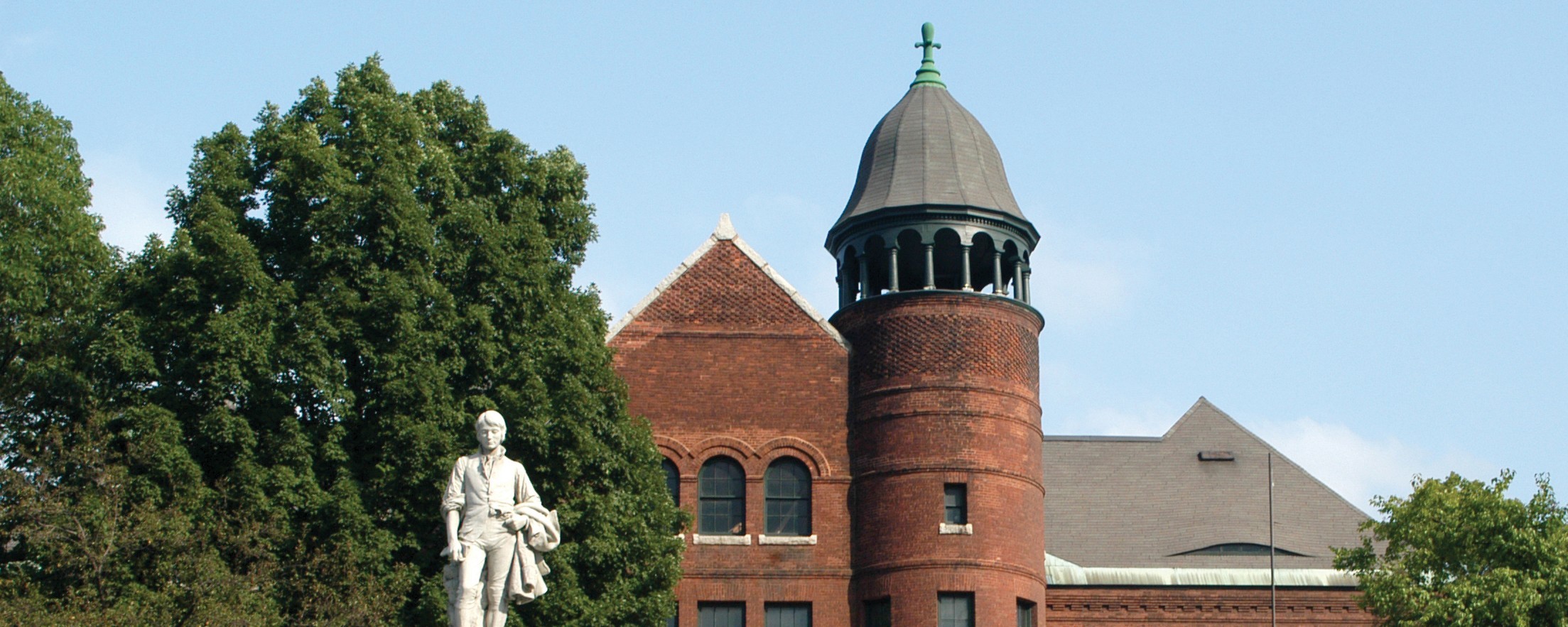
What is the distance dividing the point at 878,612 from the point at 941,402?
3788 millimetres

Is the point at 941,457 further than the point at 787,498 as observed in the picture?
No

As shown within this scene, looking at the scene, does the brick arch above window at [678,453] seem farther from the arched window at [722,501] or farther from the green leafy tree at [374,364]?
the green leafy tree at [374,364]

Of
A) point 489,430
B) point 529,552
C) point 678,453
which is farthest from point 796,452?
point 489,430

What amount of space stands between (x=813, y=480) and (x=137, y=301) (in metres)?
12.1

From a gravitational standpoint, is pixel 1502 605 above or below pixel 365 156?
below

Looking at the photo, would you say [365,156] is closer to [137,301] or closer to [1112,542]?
[137,301]

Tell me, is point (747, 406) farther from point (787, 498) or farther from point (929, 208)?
point (929, 208)

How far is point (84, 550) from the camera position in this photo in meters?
28.3

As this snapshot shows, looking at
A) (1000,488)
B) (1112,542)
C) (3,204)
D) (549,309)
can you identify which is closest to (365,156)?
(549,309)

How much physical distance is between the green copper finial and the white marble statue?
76.4 ft

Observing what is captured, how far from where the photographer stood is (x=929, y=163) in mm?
39094

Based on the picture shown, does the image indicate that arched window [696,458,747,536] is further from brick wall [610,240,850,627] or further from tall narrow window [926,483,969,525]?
tall narrow window [926,483,969,525]

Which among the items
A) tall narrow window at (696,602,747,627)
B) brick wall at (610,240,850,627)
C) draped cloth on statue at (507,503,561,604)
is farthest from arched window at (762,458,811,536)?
draped cloth on statue at (507,503,561,604)

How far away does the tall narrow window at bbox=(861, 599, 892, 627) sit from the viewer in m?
36.0
